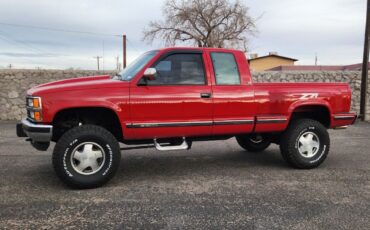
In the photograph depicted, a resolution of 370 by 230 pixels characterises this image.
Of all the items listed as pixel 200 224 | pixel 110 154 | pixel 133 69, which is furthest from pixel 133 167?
pixel 200 224

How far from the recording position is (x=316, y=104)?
19.2ft

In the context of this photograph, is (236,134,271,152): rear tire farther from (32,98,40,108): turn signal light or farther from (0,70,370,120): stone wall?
(0,70,370,120): stone wall

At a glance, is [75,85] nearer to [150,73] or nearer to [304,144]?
[150,73]

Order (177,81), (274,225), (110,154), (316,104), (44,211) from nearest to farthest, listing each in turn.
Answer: (274,225)
(44,211)
(110,154)
(177,81)
(316,104)

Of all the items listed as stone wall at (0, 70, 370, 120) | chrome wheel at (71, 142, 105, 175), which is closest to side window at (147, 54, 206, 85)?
chrome wheel at (71, 142, 105, 175)

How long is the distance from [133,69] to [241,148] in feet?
11.4

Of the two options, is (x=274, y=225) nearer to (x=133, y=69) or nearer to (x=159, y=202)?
(x=159, y=202)

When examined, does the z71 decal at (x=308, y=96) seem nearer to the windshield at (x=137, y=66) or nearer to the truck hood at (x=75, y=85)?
the windshield at (x=137, y=66)

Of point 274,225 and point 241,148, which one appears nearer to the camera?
point 274,225

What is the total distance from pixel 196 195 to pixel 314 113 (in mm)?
2988

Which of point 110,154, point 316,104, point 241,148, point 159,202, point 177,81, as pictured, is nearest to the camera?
point 159,202

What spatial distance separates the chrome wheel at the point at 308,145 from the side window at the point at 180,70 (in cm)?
195

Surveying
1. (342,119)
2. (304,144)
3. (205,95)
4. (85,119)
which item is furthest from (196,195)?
(342,119)

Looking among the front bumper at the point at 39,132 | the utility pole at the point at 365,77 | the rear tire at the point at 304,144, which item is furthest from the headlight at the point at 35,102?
the utility pole at the point at 365,77
